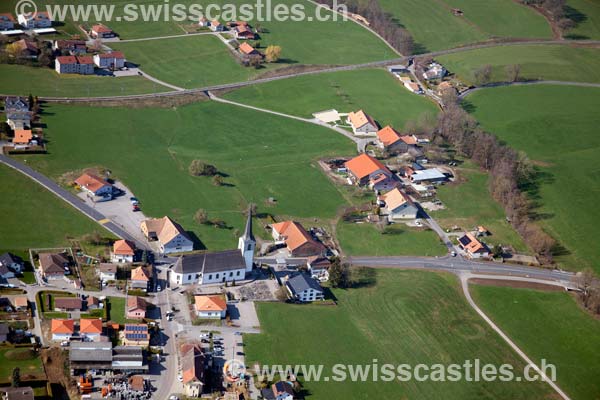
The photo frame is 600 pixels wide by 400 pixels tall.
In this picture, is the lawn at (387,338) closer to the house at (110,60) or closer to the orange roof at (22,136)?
the orange roof at (22,136)

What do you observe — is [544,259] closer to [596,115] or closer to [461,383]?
[461,383]

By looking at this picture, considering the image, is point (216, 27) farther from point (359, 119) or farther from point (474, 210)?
point (474, 210)

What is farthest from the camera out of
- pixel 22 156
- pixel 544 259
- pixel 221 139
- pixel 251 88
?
pixel 251 88

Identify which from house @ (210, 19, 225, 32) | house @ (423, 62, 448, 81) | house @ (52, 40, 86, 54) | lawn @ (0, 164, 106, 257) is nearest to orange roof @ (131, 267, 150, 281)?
lawn @ (0, 164, 106, 257)

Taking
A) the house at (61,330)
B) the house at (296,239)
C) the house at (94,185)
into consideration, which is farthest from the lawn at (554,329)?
the house at (94,185)

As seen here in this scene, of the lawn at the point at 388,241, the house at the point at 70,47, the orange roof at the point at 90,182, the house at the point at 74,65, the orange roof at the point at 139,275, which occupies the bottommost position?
the lawn at the point at 388,241

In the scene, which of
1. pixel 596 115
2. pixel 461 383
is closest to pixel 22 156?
pixel 461 383

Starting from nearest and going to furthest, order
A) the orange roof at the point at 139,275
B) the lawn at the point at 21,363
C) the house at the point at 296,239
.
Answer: the lawn at the point at 21,363, the orange roof at the point at 139,275, the house at the point at 296,239

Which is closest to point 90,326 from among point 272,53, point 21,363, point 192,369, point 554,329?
point 21,363
